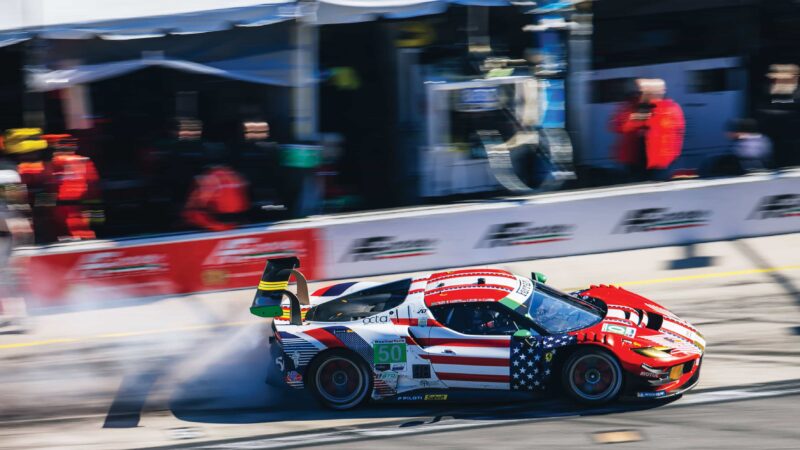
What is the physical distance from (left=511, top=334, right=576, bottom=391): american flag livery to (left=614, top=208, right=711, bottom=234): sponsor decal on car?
15.9ft

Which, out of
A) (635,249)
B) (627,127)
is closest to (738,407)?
(635,249)

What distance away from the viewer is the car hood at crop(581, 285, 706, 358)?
9219 mm

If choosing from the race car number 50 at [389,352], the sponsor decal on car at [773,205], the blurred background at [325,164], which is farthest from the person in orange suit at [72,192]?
the sponsor decal on car at [773,205]

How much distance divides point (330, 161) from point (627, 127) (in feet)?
13.0

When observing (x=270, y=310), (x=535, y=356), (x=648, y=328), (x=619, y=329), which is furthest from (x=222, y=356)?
(x=648, y=328)

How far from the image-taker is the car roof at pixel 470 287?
9453mm

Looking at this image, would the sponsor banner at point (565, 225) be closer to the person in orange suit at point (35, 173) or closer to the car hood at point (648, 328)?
the person in orange suit at point (35, 173)

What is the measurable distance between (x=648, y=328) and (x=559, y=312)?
79cm

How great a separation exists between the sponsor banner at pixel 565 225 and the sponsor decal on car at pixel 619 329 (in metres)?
4.26

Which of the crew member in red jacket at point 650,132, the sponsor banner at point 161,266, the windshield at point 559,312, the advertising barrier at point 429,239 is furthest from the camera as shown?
the crew member in red jacket at point 650,132

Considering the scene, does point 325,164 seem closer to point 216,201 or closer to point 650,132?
point 216,201

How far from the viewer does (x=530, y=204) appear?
13.6 metres

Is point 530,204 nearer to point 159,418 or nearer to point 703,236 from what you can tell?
point 703,236

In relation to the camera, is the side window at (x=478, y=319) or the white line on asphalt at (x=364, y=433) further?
the side window at (x=478, y=319)
